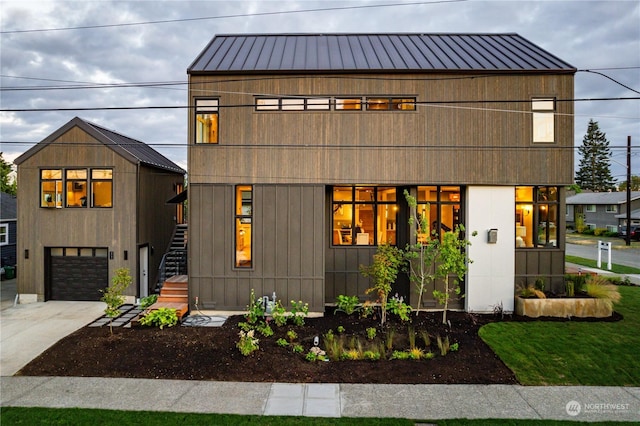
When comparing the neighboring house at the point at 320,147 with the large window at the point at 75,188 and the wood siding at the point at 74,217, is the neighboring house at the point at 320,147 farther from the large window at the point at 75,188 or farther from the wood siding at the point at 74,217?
the large window at the point at 75,188

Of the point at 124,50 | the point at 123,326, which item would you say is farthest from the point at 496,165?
the point at 124,50

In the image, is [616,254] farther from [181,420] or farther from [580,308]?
[181,420]

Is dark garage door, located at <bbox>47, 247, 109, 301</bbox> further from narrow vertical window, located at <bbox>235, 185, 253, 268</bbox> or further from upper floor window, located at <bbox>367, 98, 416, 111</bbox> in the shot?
upper floor window, located at <bbox>367, 98, 416, 111</bbox>

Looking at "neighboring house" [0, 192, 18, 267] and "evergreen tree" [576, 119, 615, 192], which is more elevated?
"evergreen tree" [576, 119, 615, 192]

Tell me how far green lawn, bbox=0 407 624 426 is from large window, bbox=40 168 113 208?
833 centimetres

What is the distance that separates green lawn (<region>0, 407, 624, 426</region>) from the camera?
495cm

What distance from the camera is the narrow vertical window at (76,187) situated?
11.9 meters

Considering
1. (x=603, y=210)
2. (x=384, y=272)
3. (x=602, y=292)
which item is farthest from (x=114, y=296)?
(x=603, y=210)

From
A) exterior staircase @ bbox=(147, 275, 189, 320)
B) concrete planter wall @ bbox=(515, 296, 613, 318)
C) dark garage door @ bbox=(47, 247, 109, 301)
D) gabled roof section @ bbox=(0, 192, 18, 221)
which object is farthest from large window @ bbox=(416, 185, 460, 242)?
gabled roof section @ bbox=(0, 192, 18, 221)

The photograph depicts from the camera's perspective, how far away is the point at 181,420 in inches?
198

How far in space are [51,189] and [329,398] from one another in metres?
12.5

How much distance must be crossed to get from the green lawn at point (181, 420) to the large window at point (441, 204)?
6.23 m

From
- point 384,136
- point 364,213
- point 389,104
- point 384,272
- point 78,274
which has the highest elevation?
point 389,104

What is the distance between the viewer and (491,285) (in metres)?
10.2
